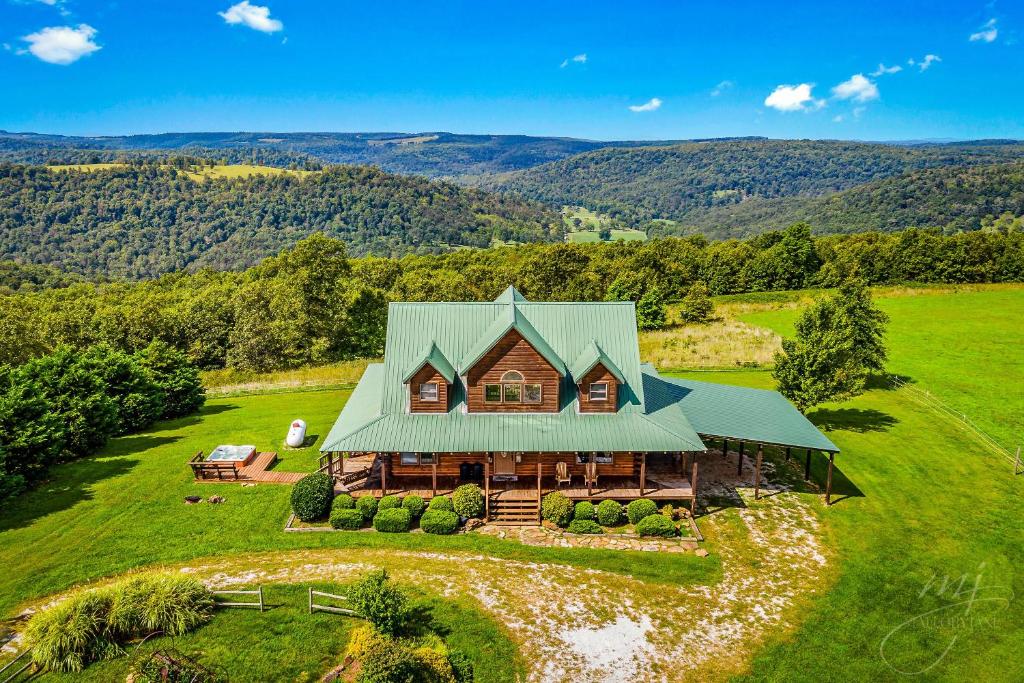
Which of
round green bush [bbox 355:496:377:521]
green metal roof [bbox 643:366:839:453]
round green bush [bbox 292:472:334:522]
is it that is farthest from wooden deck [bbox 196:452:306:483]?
green metal roof [bbox 643:366:839:453]

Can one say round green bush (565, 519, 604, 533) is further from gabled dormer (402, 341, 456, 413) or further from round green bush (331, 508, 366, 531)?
round green bush (331, 508, 366, 531)

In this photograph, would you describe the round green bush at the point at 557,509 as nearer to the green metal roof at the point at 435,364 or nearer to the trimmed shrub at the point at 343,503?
the green metal roof at the point at 435,364

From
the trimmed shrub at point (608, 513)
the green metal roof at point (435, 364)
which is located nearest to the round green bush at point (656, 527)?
the trimmed shrub at point (608, 513)

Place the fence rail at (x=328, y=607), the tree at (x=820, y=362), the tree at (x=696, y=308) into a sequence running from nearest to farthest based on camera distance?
1. the fence rail at (x=328, y=607)
2. the tree at (x=820, y=362)
3. the tree at (x=696, y=308)

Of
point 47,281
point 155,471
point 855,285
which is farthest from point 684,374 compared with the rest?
point 47,281

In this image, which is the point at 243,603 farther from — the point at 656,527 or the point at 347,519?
the point at 656,527

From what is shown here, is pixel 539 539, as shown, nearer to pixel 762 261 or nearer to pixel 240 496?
pixel 240 496
